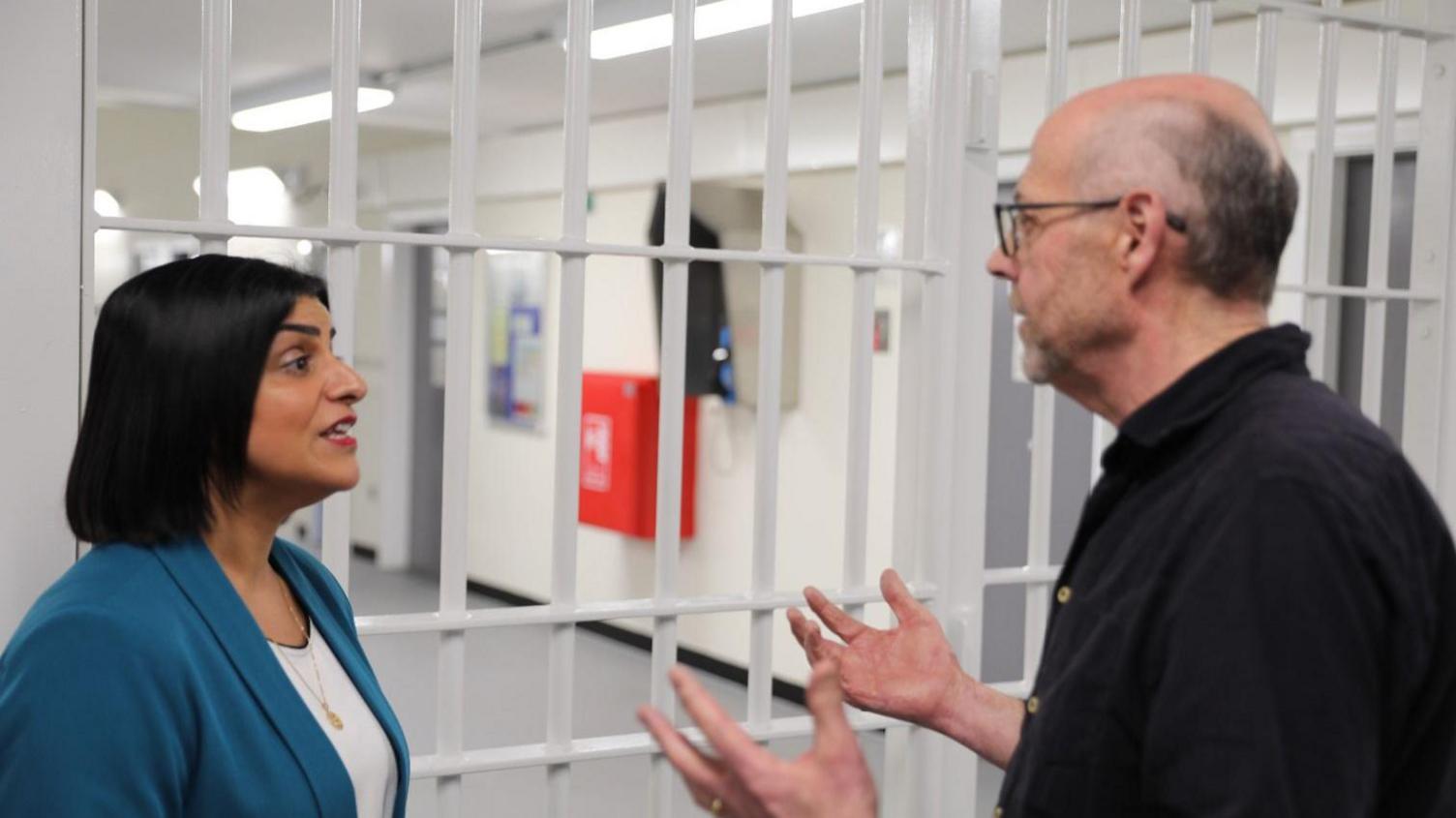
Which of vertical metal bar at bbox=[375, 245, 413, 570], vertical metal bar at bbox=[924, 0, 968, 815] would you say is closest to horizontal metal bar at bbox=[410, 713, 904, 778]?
vertical metal bar at bbox=[924, 0, 968, 815]

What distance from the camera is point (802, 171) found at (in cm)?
608

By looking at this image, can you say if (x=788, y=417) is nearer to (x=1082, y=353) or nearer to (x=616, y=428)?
Answer: (x=616, y=428)

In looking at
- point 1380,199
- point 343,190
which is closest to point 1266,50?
point 1380,199

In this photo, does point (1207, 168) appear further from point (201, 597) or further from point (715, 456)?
point (715, 456)

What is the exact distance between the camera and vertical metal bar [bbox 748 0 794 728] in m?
2.03

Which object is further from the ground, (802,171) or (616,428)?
(802,171)

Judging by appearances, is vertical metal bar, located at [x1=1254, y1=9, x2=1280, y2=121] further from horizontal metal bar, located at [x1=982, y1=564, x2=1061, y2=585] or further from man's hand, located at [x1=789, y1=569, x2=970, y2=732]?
man's hand, located at [x1=789, y1=569, x2=970, y2=732]

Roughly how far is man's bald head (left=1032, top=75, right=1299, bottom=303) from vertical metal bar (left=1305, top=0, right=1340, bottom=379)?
1334 mm

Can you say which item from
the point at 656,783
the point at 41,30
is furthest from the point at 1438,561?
the point at 41,30

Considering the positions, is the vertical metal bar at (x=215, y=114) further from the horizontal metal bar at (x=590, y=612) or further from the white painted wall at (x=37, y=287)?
the horizontal metal bar at (x=590, y=612)

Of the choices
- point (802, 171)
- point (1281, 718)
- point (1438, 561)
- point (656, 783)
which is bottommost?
point (656, 783)

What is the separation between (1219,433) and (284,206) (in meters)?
8.57

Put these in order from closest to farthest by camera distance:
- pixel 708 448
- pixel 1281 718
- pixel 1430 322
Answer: pixel 1281 718 < pixel 1430 322 < pixel 708 448

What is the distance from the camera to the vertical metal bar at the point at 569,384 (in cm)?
190
